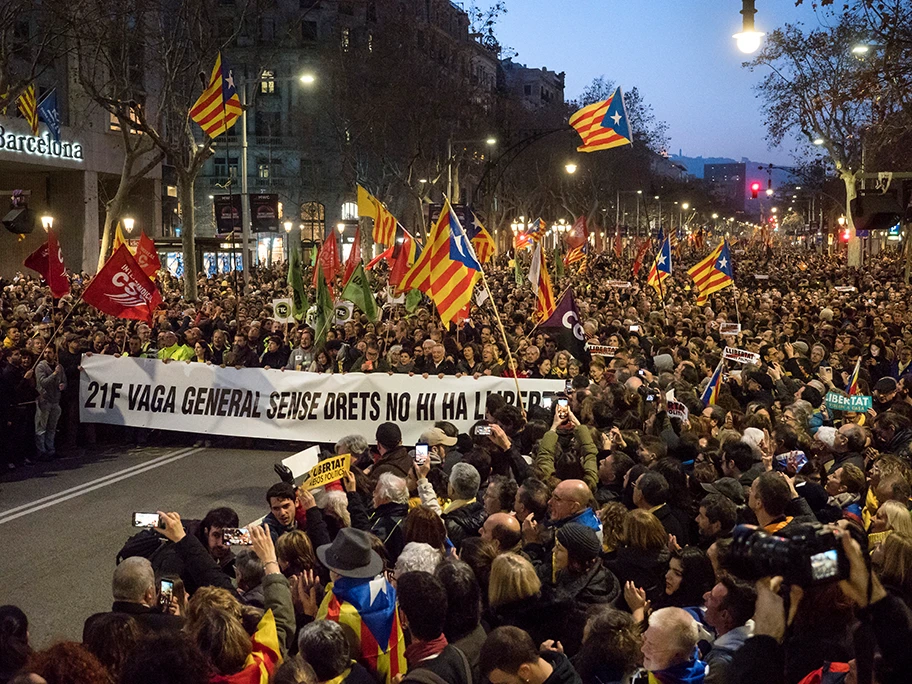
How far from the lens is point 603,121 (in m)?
19.5

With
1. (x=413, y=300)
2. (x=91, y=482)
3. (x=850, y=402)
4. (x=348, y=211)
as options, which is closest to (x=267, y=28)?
(x=348, y=211)

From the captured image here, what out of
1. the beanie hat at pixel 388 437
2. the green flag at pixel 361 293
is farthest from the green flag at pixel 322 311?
the beanie hat at pixel 388 437

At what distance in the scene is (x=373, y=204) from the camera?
20.3 m

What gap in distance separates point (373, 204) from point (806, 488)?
15.0m

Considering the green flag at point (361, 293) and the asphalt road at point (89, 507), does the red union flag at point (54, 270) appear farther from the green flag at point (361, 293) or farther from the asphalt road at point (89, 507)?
the green flag at point (361, 293)

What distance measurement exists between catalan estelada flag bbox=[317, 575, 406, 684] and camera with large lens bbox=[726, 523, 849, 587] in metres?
2.10

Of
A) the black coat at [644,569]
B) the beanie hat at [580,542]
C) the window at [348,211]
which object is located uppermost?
the window at [348,211]

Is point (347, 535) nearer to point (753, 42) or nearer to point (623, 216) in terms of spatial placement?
point (753, 42)

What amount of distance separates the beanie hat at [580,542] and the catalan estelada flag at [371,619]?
2.93 feet

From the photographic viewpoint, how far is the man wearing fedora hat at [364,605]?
14.3 ft

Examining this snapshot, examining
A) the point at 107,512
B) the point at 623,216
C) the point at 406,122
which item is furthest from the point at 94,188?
the point at 623,216

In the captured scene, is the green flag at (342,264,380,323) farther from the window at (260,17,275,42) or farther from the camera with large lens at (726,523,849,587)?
the window at (260,17,275,42)

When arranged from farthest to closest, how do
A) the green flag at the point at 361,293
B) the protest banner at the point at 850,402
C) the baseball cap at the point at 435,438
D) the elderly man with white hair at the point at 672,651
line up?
the green flag at the point at 361,293 < the protest banner at the point at 850,402 < the baseball cap at the point at 435,438 < the elderly man with white hair at the point at 672,651

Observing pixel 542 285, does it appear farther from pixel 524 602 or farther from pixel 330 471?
pixel 524 602
